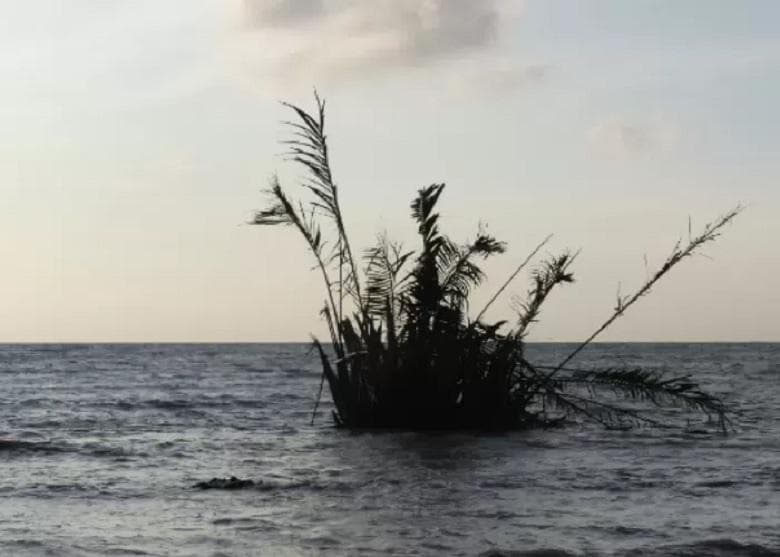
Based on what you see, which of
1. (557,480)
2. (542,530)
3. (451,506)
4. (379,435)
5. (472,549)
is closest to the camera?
(472,549)

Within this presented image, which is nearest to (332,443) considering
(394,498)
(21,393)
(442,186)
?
(442,186)

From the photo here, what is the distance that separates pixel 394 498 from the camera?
11852mm

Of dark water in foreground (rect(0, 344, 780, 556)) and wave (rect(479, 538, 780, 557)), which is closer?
wave (rect(479, 538, 780, 557))

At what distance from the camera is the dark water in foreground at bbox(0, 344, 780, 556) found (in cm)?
949

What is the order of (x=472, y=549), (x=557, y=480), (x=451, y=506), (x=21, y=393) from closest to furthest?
(x=472, y=549) < (x=451, y=506) < (x=557, y=480) < (x=21, y=393)

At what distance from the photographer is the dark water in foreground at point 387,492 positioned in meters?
9.49

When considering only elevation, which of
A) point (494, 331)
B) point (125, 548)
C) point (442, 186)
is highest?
point (442, 186)

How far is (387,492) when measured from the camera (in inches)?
485

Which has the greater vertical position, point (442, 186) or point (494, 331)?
point (442, 186)

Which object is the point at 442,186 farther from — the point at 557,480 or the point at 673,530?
the point at 673,530

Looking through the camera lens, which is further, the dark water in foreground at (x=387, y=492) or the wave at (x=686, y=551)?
the dark water in foreground at (x=387, y=492)

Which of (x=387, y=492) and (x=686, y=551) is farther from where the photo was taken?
(x=387, y=492)

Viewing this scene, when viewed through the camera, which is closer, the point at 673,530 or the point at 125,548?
the point at 125,548

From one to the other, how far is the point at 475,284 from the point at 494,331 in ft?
2.84
